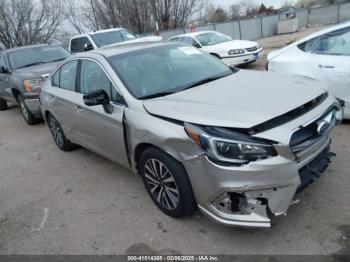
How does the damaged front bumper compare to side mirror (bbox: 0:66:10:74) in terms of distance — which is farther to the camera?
side mirror (bbox: 0:66:10:74)

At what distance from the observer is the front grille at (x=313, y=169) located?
2730 millimetres

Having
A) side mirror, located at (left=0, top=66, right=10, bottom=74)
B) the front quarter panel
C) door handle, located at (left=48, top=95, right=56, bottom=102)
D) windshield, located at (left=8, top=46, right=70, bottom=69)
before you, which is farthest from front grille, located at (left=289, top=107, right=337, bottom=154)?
side mirror, located at (left=0, top=66, right=10, bottom=74)

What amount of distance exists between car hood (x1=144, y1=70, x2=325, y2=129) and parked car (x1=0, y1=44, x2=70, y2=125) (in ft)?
16.2

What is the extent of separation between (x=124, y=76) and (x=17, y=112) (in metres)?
7.29

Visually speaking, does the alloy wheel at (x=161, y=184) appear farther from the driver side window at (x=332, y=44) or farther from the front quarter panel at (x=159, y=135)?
the driver side window at (x=332, y=44)

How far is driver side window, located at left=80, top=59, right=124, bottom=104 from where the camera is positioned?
3.55m

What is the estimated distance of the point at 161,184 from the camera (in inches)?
126

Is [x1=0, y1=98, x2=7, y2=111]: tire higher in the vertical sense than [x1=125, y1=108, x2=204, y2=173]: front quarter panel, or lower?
lower

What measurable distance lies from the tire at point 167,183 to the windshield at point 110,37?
916 cm

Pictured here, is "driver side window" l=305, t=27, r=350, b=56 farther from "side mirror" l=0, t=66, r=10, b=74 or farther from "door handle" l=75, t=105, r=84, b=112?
"side mirror" l=0, t=66, r=10, b=74

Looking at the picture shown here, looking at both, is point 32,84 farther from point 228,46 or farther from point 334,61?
point 228,46

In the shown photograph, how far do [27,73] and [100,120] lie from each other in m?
4.59

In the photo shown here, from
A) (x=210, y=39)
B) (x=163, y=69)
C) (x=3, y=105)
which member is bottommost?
(x=3, y=105)

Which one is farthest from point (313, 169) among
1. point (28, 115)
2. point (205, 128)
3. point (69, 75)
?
point (28, 115)
